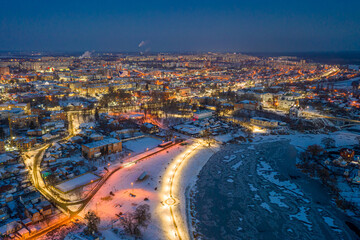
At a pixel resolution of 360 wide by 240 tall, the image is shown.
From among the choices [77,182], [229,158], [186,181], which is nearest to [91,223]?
[77,182]

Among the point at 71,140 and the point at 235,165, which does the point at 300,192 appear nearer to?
the point at 235,165

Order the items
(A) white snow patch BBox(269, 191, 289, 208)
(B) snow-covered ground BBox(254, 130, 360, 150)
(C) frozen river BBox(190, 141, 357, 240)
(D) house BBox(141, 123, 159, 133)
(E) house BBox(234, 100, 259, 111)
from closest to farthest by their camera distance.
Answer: (C) frozen river BBox(190, 141, 357, 240)
(A) white snow patch BBox(269, 191, 289, 208)
(B) snow-covered ground BBox(254, 130, 360, 150)
(D) house BBox(141, 123, 159, 133)
(E) house BBox(234, 100, 259, 111)

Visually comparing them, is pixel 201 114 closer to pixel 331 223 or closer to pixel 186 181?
pixel 186 181

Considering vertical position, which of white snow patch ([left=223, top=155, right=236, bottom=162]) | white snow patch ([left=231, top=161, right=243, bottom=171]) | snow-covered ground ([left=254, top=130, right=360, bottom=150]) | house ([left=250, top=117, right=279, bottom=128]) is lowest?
white snow patch ([left=231, top=161, right=243, bottom=171])

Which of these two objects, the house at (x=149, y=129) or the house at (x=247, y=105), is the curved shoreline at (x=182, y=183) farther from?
the house at (x=247, y=105)

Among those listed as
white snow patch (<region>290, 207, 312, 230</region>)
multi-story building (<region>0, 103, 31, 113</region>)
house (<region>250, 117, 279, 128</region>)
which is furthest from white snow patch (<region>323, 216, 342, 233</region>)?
multi-story building (<region>0, 103, 31, 113</region>)

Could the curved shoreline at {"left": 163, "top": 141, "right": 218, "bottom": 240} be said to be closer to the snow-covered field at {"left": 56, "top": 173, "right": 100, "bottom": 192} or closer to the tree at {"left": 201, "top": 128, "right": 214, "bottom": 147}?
the tree at {"left": 201, "top": 128, "right": 214, "bottom": 147}
